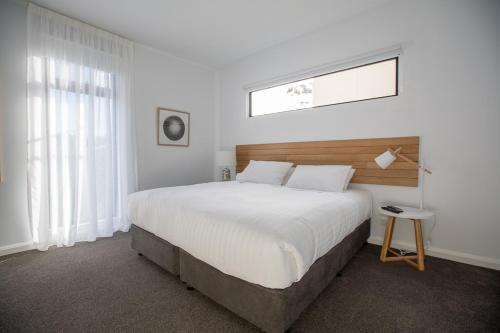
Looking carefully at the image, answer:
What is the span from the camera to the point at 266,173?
10.7ft

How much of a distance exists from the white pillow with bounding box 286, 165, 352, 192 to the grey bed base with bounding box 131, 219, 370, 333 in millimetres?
610

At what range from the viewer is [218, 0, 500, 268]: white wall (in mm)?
2131

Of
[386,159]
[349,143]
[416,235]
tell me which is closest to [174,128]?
[349,143]

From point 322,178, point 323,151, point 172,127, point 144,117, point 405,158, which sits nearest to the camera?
point 405,158

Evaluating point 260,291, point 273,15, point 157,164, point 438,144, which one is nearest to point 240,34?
point 273,15

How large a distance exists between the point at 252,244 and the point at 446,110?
249cm

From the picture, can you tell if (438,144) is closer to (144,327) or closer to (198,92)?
(144,327)

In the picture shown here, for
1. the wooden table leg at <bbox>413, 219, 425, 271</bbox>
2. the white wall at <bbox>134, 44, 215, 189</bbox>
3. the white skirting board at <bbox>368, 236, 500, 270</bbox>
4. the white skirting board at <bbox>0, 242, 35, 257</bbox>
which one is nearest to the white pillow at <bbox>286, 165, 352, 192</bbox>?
the wooden table leg at <bbox>413, 219, 425, 271</bbox>

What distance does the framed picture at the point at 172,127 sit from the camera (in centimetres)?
377

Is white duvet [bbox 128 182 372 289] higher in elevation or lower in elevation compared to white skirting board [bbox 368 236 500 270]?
higher

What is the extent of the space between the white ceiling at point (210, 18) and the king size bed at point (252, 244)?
2214mm

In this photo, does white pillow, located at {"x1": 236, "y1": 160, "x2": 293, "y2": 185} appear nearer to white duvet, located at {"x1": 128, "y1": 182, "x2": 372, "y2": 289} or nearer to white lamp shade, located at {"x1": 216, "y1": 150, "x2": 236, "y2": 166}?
white lamp shade, located at {"x1": 216, "y1": 150, "x2": 236, "y2": 166}

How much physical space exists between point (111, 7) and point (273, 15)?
1.94 m

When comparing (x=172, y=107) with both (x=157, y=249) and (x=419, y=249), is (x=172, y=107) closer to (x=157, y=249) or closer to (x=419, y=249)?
(x=157, y=249)
